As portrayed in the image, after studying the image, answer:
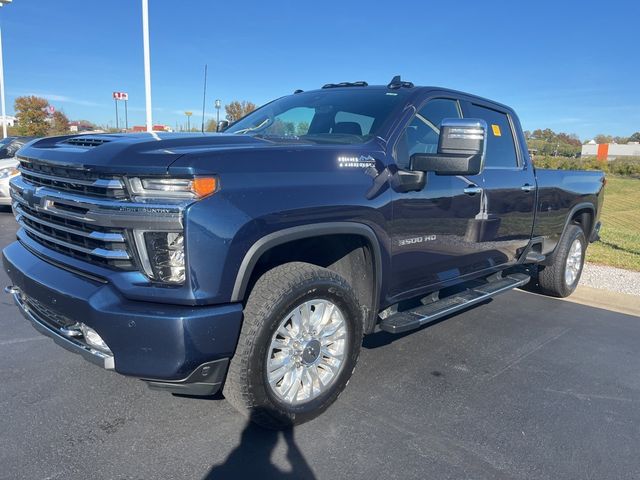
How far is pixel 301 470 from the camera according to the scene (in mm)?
2576

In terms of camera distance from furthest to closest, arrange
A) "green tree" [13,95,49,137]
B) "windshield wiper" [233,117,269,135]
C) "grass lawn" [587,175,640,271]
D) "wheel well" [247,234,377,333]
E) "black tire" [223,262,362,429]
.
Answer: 1. "green tree" [13,95,49,137]
2. "grass lawn" [587,175,640,271]
3. "windshield wiper" [233,117,269,135]
4. "wheel well" [247,234,377,333]
5. "black tire" [223,262,362,429]

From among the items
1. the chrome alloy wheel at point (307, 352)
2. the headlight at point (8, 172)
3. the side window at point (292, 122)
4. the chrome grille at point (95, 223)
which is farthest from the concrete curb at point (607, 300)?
the headlight at point (8, 172)

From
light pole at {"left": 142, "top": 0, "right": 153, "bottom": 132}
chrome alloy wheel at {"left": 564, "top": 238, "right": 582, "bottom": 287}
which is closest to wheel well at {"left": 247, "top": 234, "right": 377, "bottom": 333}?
chrome alloy wheel at {"left": 564, "top": 238, "right": 582, "bottom": 287}

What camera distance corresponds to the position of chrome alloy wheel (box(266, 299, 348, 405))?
9.32 ft

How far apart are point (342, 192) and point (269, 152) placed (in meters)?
0.50

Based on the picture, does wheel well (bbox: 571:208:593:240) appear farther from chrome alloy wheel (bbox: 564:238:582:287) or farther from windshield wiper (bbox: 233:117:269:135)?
windshield wiper (bbox: 233:117:269:135)

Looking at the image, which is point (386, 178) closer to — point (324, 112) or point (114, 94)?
point (324, 112)

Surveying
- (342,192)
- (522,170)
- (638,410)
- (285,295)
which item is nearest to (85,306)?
(285,295)

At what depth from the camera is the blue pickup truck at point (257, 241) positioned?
2375 millimetres

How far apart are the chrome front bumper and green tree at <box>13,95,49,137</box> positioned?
42.8 meters

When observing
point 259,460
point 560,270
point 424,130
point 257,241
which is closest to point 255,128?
point 424,130

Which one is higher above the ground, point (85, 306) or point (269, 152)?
point (269, 152)

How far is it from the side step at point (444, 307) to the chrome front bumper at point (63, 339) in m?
1.71

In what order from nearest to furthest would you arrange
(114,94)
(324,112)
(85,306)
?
(85,306), (324,112), (114,94)
